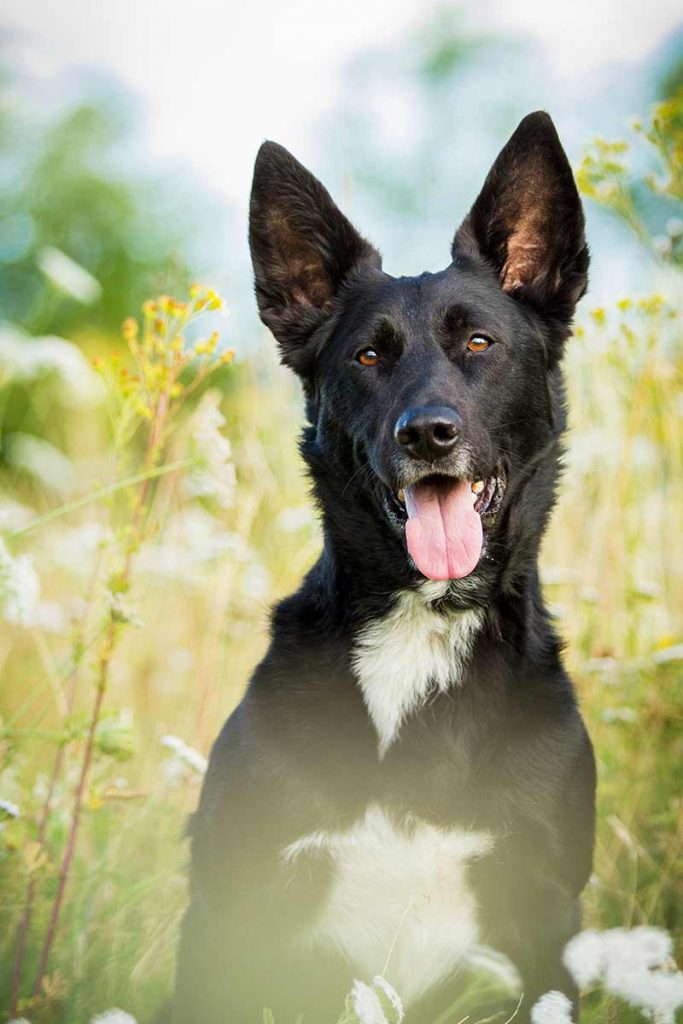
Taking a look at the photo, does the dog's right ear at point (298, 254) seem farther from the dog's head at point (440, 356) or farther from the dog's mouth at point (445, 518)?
the dog's mouth at point (445, 518)

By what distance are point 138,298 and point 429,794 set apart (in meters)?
13.2

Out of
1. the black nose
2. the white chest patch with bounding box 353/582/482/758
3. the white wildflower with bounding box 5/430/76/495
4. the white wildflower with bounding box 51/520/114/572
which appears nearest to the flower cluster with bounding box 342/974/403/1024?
the white chest patch with bounding box 353/582/482/758

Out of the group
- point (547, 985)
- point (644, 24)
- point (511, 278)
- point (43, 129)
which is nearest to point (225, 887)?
point (547, 985)

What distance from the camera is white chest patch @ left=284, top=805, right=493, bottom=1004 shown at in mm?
2443

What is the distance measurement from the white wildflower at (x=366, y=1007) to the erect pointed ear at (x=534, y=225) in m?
1.92

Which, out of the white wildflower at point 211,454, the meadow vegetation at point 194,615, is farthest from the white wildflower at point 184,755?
the white wildflower at point 211,454

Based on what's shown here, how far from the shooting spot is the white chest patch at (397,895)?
2.44m

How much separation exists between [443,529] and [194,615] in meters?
2.96

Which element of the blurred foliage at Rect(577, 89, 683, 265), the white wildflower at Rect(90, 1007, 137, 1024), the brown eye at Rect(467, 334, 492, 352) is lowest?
the white wildflower at Rect(90, 1007, 137, 1024)

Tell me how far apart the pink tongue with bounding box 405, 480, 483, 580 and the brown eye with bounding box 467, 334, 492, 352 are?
1.37ft

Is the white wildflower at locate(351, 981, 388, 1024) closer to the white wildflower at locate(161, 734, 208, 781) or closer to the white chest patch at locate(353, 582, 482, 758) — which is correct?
the white chest patch at locate(353, 582, 482, 758)

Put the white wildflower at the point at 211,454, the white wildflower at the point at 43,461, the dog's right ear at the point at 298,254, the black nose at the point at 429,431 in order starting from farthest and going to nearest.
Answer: the white wildflower at the point at 43,461
the dog's right ear at the point at 298,254
the black nose at the point at 429,431
the white wildflower at the point at 211,454

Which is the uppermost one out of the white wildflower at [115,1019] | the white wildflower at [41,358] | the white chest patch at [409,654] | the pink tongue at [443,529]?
the white wildflower at [41,358]

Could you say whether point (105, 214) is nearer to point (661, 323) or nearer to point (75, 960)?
point (661, 323)
